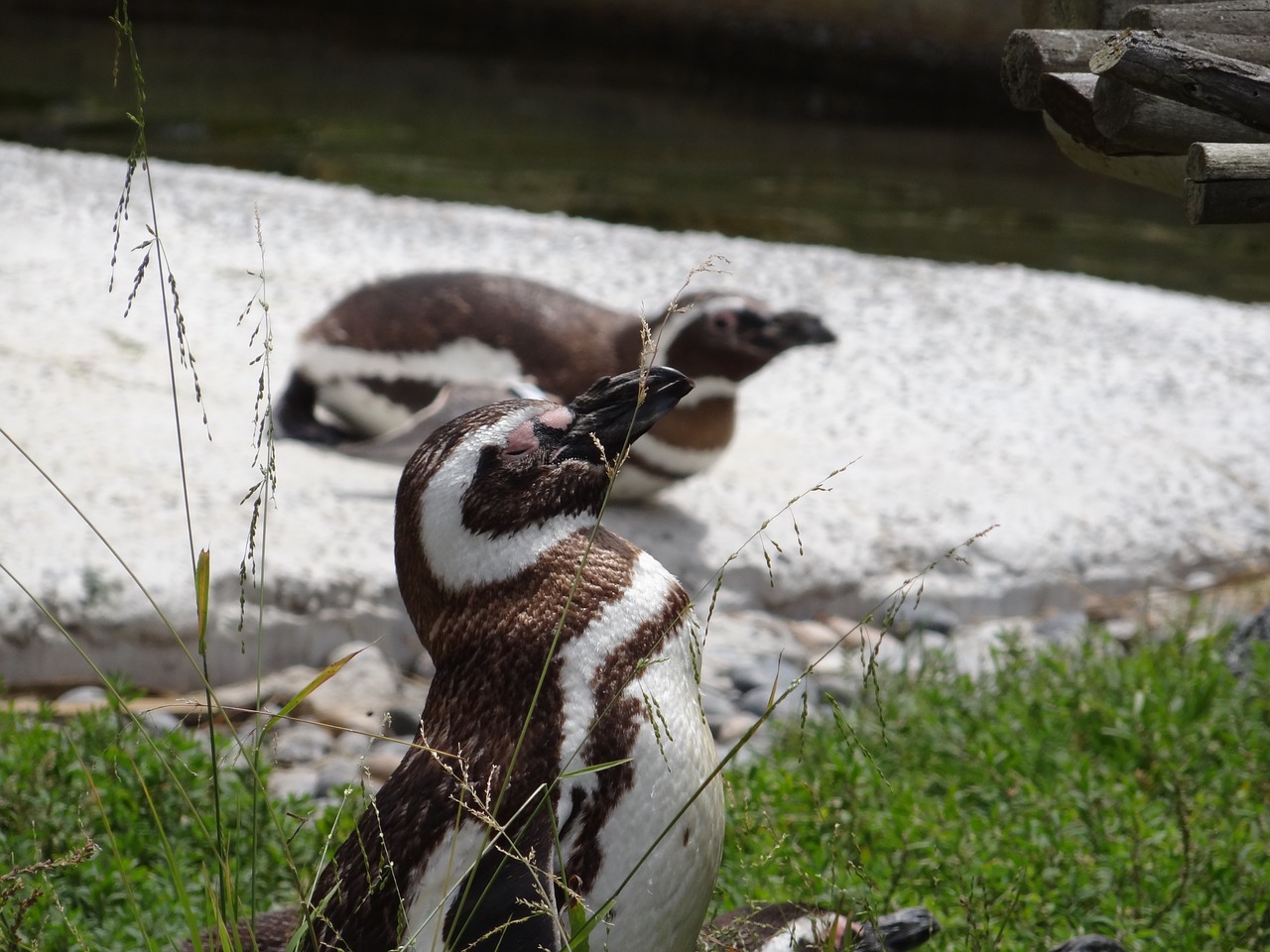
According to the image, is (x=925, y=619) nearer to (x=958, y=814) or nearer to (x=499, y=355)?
(x=958, y=814)

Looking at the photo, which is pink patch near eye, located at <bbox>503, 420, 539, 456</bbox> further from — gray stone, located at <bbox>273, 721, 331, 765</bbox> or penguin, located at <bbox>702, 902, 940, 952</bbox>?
gray stone, located at <bbox>273, 721, 331, 765</bbox>

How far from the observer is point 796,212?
10.5m

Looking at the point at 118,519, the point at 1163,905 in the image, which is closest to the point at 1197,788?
the point at 1163,905

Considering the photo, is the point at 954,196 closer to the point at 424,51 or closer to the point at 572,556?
the point at 424,51

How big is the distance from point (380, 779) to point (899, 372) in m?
2.81

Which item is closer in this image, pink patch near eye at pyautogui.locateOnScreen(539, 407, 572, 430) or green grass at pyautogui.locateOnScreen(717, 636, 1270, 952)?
pink patch near eye at pyautogui.locateOnScreen(539, 407, 572, 430)

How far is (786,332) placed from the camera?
3982 millimetres

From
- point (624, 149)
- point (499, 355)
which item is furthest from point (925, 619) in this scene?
point (624, 149)

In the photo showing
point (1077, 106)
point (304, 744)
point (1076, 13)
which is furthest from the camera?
point (304, 744)

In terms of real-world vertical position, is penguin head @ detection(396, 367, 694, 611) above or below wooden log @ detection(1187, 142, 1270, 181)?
below

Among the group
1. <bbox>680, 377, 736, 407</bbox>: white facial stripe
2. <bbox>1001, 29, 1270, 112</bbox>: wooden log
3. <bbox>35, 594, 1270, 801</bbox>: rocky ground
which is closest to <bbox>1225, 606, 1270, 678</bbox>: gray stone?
<bbox>35, 594, 1270, 801</bbox>: rocky ground

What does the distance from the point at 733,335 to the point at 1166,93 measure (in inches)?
96.4

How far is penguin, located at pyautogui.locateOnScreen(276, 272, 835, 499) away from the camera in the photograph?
3.96m

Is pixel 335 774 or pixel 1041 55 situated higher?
pixel 1041 55
